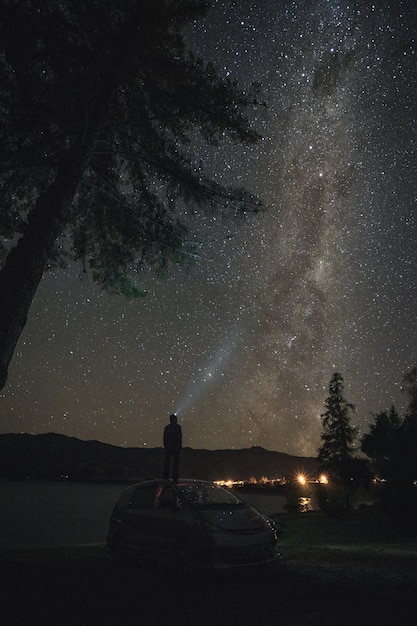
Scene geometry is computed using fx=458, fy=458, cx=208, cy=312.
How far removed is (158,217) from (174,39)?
4044mm

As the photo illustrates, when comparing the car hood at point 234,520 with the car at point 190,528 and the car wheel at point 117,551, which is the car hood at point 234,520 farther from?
the car wheel at point 117,551

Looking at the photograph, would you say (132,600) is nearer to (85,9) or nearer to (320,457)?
(85,9)

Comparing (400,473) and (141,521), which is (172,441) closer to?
(141,521)

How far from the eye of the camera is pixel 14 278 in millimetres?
7879

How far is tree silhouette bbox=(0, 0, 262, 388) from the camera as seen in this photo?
8727 mm

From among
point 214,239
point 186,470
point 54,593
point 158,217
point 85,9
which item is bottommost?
point 54,593

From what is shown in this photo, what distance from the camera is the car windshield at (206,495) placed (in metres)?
8.22

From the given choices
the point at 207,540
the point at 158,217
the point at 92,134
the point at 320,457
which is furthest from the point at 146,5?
the point at 320,457

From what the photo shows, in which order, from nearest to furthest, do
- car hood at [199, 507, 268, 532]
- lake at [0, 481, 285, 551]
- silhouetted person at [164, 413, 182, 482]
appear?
car hood at [199, 507, 268, 532] < silhouetted person at [164, 413, 182, 482] < lake at [0, 481, 285, 551]

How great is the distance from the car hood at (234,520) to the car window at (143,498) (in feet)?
5.03

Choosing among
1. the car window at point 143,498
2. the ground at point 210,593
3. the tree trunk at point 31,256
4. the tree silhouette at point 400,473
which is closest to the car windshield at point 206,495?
the car window at point 143,498

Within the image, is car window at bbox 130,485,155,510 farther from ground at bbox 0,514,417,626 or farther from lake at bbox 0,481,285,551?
lake at bbox 0,481,285,551

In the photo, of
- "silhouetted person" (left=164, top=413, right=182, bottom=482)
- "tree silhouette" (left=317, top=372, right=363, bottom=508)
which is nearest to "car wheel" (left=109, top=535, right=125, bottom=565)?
"silhouetted person" (left=164, top=413, right=182, bottom=482)

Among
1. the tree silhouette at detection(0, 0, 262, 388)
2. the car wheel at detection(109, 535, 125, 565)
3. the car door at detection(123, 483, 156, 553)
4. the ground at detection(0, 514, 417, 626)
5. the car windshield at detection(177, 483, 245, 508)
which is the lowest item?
the ground at detection(0, 514, 417, 626)
